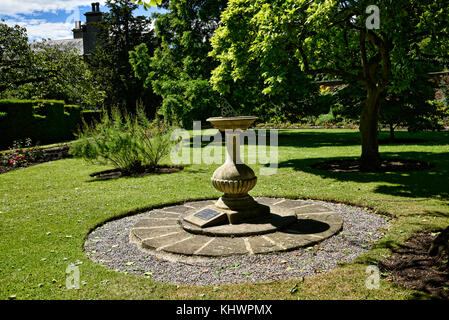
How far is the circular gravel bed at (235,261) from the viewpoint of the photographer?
13.9ft

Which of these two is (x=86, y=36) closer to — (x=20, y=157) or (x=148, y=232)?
(x=20, y=157)

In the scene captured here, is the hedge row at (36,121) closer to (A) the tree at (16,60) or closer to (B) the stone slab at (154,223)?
(A) the tree at (16,60)

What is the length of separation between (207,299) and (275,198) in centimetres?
477

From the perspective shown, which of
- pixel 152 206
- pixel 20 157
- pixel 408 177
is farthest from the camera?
pixel 20 157

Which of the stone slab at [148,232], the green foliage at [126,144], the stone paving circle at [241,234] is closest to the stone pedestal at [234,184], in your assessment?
the stone paving circle at [241,234]

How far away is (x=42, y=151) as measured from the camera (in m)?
17.1

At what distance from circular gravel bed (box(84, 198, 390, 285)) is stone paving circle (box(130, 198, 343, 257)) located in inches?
5.0

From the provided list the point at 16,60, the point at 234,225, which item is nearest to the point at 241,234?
the point at 234,225

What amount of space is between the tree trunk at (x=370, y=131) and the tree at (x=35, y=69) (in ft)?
62.1

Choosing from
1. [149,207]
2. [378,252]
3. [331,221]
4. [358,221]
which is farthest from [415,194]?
[149,207]

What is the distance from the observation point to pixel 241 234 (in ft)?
17.9

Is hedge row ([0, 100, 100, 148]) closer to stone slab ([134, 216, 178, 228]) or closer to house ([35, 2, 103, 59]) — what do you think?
stone slab ([134, 216, 178, 228])

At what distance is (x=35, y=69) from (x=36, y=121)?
327cm

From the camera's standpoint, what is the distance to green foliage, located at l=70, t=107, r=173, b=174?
1162 centimetres
